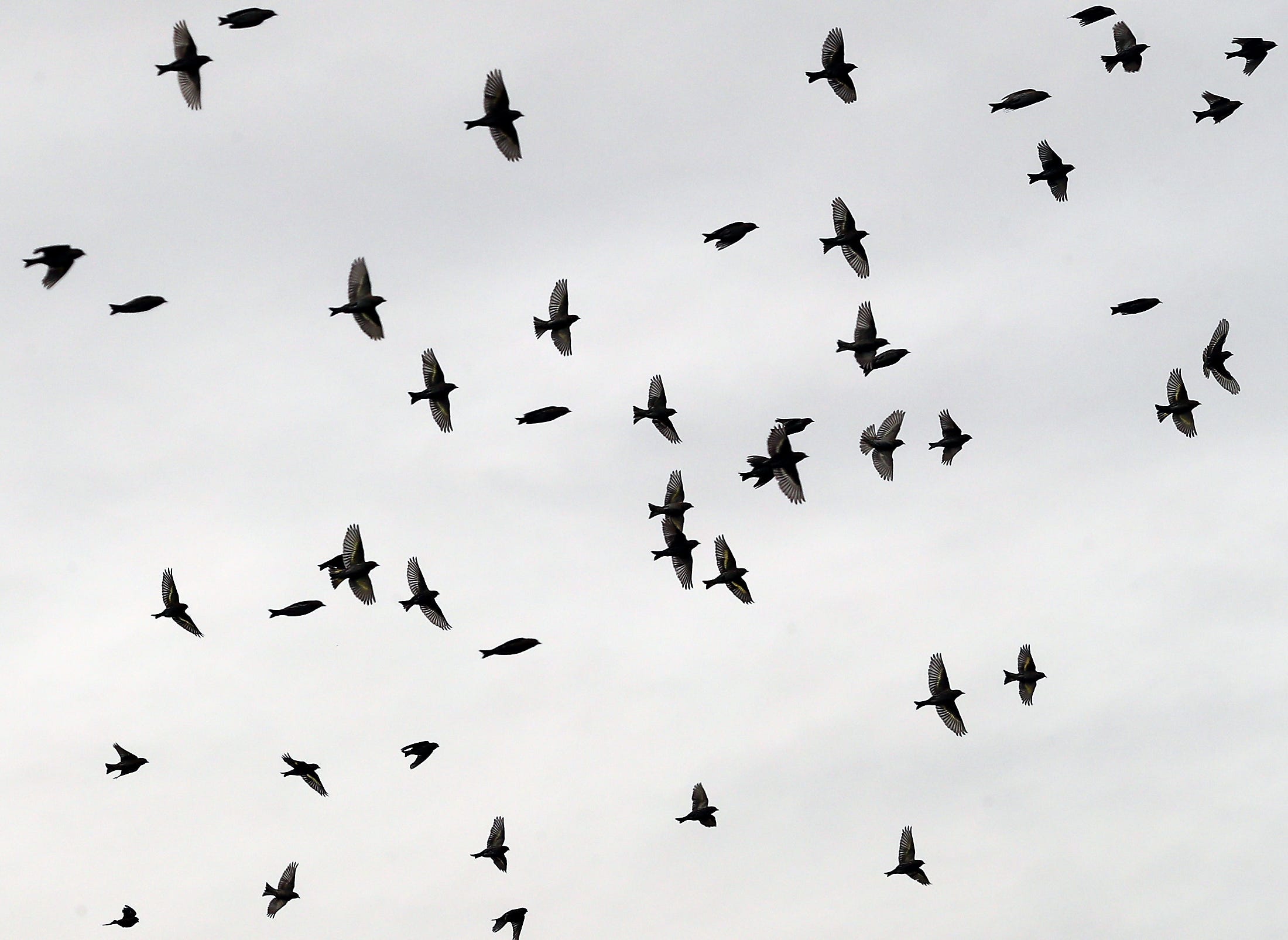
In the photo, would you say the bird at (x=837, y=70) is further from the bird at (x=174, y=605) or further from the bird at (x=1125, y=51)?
the bird at (x=174, y=605)

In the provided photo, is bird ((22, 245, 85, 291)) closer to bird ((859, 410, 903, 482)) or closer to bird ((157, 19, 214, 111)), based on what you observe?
bird ((157, 19, 214, 111))

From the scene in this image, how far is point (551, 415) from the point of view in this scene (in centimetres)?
5916

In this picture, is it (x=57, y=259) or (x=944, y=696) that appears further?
(x=944, y=696)

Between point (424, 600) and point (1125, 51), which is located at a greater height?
point (1125, 51)

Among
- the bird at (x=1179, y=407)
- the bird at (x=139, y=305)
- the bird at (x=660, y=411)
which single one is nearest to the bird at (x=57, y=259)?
the bird at (x=139, y=305)

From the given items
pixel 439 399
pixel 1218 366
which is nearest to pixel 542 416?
pixel 439 399

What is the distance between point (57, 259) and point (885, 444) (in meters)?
32.8

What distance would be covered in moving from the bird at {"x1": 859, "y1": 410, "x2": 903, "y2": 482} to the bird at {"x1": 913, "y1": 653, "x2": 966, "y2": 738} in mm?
7528

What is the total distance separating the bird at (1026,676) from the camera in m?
70.6

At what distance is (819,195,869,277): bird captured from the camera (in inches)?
2441

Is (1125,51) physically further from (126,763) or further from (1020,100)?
(126,763)

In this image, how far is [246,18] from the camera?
50094 mm

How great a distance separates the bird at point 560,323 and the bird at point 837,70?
11.5 metres

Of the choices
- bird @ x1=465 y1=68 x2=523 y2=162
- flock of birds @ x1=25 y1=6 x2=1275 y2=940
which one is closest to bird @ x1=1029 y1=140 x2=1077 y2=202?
flock of birds @ x1=25 y1=6 x2=1275 y2=940
